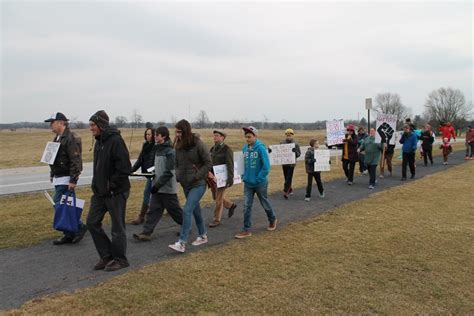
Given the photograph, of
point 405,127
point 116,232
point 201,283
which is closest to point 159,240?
point 116,232

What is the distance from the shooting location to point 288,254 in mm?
5914

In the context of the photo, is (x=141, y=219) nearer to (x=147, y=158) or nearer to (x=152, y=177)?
(x=152, y=177)

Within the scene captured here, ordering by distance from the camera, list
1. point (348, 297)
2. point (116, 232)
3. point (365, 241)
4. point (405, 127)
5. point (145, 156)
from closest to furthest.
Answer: point (348, 297), point (116, 232), point (365, 241), point (145, 156), point (405, 127)

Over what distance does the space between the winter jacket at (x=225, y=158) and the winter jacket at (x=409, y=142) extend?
9038mm

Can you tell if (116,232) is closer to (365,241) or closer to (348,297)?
(348,297)

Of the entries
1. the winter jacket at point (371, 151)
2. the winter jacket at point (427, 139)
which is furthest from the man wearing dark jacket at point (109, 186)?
the winter jacket at point (427, 139)

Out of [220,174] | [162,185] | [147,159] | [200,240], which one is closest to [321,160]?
[220,174]

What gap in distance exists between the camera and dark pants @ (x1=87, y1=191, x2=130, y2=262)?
17.3 feet

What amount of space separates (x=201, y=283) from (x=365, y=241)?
3.09 meters

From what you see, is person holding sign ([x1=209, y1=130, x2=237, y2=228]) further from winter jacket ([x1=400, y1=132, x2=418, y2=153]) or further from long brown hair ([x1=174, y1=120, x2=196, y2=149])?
winter jacket ([x1=400, y1=132, x2=418, y2=153])

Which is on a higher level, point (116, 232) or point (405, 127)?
point (405, 127)

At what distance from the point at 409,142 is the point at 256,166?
9.54m

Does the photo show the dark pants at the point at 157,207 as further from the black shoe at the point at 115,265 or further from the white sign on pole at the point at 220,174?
the black shoe at the point at 115,265

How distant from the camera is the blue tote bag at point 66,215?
20.5ft
